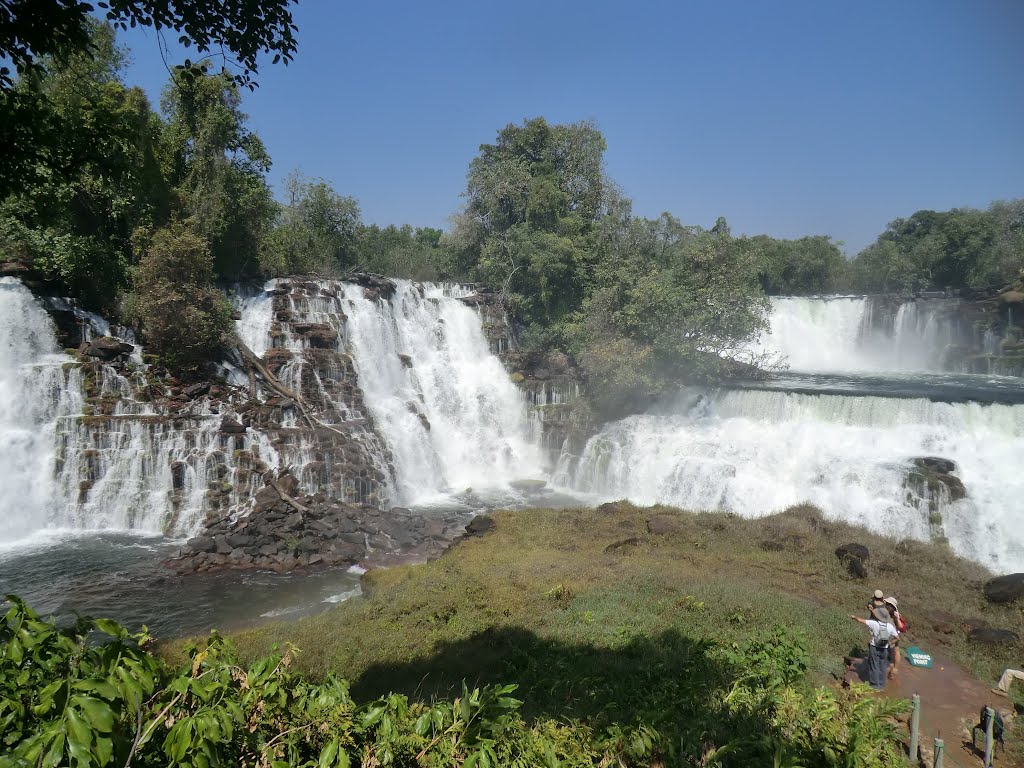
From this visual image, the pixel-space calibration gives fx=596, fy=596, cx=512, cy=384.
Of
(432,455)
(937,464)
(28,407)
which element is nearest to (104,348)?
(28,407)

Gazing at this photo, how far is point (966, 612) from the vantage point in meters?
10.1

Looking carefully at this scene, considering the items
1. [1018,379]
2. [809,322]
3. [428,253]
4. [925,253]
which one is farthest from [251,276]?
[925,253]

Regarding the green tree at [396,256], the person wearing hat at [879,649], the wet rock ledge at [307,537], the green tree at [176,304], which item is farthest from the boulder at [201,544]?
the green tree at [396,256]

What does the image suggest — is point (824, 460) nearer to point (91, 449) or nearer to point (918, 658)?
point (918, 658)

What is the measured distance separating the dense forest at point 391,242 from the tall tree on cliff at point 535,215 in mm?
98

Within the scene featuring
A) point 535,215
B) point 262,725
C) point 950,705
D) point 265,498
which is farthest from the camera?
point 535,215

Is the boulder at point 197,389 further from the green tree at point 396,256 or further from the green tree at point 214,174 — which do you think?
the green tree at point 396,256

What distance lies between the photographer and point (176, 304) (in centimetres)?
1786

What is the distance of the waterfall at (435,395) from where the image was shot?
68.8 feet

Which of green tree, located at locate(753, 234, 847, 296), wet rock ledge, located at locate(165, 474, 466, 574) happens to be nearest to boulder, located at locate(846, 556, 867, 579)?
wet rock ledge, located at locate(165, 474, 466, 574)

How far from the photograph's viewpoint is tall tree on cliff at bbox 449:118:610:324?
28.6 m

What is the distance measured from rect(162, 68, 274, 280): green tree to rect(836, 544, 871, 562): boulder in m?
20.6

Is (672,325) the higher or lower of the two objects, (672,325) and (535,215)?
the lower

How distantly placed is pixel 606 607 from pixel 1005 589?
282 inches
